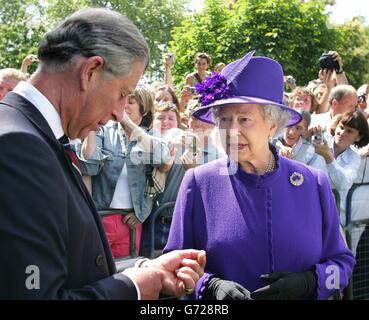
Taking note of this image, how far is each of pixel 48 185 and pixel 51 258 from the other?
8.8 inches

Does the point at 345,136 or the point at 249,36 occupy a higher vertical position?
the point at 249,36

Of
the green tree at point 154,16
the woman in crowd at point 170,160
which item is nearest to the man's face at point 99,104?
the woman in crowd at point 170,160

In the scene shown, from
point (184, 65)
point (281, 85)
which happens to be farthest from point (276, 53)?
point (281, 85)

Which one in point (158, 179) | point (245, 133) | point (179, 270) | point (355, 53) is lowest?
point (179, 270)

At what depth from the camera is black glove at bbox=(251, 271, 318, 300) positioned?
271 cm

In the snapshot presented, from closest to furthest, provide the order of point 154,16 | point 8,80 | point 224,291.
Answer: point 224,291 → point 8,80 → point 154,16

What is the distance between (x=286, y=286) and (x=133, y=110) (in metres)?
2.54

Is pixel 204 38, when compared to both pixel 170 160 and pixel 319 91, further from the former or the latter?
pixel 170 160

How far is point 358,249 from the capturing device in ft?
17.1

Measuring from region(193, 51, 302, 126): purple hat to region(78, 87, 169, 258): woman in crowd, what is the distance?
1539 millimetres

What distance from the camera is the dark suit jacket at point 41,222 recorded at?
5.30 feet

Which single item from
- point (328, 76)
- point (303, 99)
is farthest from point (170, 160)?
point (328, 76)

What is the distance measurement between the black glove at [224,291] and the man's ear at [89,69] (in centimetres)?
125

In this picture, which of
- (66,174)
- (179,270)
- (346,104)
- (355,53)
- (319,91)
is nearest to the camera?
(66,174)
